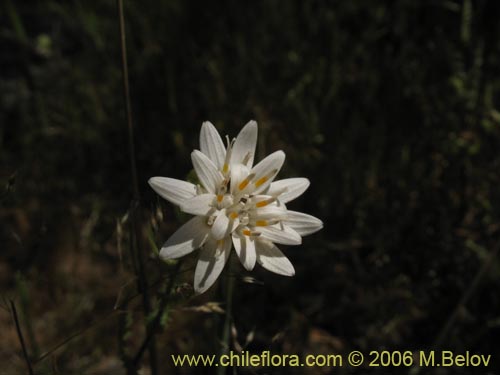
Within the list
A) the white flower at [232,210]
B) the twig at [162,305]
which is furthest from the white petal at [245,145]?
the twig at [162,305]

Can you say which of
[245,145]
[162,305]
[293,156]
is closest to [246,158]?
[245,145]

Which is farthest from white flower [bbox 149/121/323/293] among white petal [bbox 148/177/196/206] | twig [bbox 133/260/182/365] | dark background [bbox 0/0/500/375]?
dark background [bbox 0/0/500/375]

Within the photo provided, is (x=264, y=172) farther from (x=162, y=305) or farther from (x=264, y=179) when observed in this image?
(x=162, y=305)

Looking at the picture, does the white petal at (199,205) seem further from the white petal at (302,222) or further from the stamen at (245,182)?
the white petal at (302,222)

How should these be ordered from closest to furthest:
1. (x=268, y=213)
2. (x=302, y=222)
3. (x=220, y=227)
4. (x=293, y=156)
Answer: (x=220, y=227) → (x=268, y=213) → (x=302, y=222) → (x=293, y=156)

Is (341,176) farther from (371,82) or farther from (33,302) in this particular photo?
(33,302)
